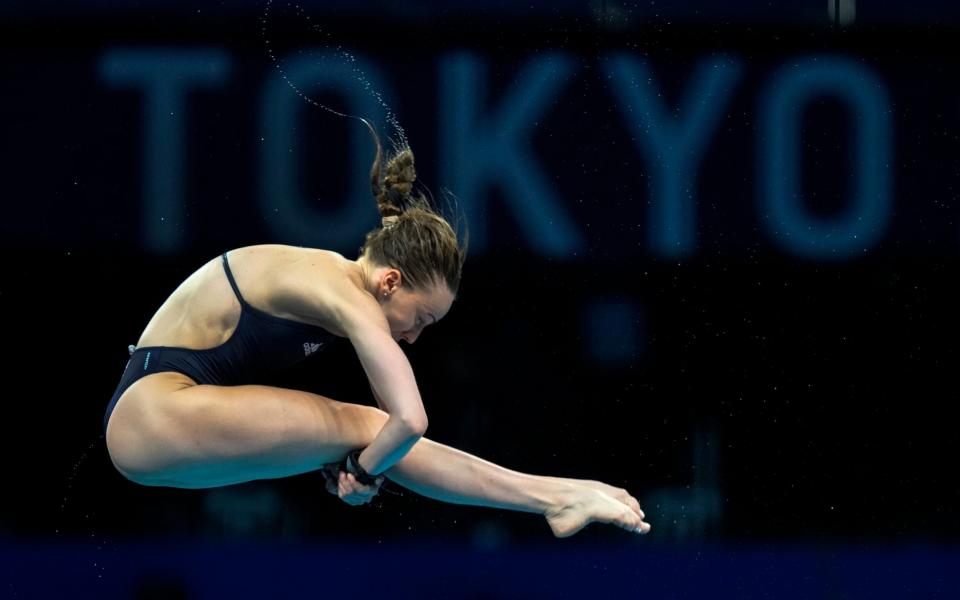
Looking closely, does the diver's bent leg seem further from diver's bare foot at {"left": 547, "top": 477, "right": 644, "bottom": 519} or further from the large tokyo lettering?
the large tokyo lettering

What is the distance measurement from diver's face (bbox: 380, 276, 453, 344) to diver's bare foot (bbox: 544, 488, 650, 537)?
0.59 m

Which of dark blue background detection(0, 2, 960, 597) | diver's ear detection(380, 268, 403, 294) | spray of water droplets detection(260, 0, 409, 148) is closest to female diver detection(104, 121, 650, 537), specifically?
diver's ear detection(380, 268, 403, 294)

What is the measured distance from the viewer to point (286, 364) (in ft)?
10.6

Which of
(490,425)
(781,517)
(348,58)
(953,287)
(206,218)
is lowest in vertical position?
(781,517)

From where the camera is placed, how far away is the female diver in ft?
9.77

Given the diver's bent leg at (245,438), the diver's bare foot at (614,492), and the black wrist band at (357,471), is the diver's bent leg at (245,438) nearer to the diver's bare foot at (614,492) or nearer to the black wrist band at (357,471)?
the black wrist band at (357,471)

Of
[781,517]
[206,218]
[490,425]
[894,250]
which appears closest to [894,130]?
[894,250]

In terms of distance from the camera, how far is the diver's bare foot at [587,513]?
325cm

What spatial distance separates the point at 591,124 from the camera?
15.7 ft

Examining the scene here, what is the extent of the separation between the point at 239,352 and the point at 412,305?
0.43m

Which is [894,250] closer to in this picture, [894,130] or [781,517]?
[894,130]

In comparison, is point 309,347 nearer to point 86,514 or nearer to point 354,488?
point 354,488

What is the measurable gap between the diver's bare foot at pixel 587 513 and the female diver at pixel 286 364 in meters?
0.01

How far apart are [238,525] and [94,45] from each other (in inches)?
71.6
